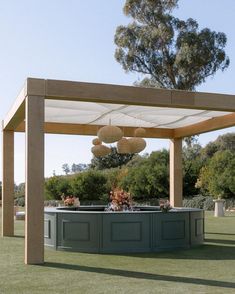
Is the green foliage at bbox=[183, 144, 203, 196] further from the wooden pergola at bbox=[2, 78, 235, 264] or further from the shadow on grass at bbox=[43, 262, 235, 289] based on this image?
the shadow on grass at bbox=[43, 262, 235, 289]

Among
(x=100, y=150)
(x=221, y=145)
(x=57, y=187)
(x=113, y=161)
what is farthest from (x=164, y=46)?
(x=113, y=161)

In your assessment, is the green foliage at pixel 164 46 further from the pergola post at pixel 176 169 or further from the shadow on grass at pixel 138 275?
the shadow on grass at pixel 138 275

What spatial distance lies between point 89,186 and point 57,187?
8.14 feet

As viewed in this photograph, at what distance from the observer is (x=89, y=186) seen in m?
33.7

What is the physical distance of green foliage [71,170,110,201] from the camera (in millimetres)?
33656

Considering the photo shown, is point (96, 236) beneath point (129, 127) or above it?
beneath

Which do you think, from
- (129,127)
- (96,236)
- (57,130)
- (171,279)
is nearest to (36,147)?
(96,236)

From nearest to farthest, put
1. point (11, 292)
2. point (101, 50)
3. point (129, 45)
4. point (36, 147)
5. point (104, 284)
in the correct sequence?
point (11, 292) → point (104, 284) → point (36, 147) → point (101, 50) → point (129, 45)

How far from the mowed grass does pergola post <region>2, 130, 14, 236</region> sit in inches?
130

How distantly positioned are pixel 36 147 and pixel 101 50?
20.1 meters

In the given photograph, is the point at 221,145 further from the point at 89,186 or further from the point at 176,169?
the point at 176,169

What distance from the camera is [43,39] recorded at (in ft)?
55.4

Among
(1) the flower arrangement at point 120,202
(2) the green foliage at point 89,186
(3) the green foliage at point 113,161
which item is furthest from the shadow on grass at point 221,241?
(3) the green foliage at point 113,161

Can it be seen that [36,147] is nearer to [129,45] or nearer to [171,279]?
[171,279]
